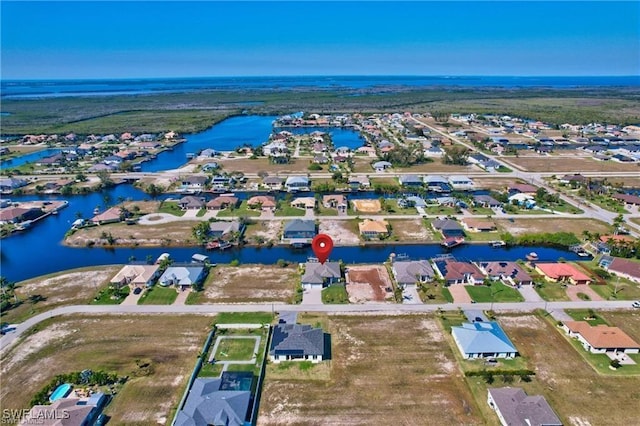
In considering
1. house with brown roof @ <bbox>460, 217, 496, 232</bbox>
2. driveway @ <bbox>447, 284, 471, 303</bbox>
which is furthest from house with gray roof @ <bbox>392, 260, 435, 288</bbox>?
house with brown roof @ <bbox>460, 217, 496, 232</bbox>

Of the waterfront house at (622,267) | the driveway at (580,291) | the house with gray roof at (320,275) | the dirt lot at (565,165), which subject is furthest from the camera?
the dirt lot at (565,165)

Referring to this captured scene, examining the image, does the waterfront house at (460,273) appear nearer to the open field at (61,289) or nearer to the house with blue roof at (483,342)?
the house with blue roof at (483,342)

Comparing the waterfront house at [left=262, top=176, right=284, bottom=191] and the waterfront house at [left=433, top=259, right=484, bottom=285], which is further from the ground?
the waterfront house at [left=262, top=176, right=284, bottom=191]

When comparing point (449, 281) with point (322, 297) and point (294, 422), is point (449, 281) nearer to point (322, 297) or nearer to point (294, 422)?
point (322, 297)

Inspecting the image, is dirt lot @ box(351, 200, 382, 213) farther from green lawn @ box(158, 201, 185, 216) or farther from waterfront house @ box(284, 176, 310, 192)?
green lawn @ box(158, 201, 185, 216)

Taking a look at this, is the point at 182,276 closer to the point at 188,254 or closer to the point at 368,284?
the point at 188,254

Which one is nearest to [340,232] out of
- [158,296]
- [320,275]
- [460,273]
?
[320,275]

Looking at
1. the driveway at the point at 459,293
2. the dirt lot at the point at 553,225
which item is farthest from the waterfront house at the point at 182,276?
the dirt lot at the point at 553,225
